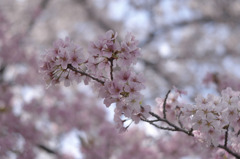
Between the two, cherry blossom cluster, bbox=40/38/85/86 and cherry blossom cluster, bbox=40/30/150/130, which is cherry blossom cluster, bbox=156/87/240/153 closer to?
cherry blossom cluster, bbox=40/30/150/130

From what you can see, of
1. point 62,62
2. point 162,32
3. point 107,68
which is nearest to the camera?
point 62,62

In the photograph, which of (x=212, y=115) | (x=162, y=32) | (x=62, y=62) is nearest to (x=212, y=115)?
(x=212, y=115)

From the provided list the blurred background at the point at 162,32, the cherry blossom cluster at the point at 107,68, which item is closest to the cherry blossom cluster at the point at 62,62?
the cherry blossom cluster at the point at 107,68

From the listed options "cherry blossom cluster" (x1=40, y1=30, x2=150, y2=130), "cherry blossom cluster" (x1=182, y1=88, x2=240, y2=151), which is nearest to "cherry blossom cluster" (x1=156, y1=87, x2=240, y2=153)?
"cherry blossom cluster" (x1=182, y1=88, x2=240, y2=151)

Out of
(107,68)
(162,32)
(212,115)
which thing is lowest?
(212,115)

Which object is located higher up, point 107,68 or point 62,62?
point 107,68

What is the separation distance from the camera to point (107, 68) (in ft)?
6.30

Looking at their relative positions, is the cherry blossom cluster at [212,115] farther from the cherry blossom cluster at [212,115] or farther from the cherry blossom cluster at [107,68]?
the cherry blossom cluster at [107,68]

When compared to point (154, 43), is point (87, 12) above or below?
above

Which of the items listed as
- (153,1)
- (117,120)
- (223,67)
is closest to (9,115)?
(117,120)

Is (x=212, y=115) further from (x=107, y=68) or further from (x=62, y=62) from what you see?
(x=62, y=62)

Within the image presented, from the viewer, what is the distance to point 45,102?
790cm

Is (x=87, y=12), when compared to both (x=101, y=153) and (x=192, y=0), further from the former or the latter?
(x=101, y=153)

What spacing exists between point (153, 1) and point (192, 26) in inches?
80.3
